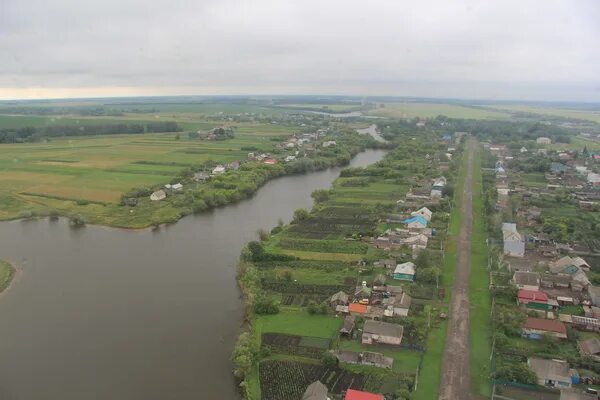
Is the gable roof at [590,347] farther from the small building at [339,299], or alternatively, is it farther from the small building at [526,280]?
the small building at [339,299]

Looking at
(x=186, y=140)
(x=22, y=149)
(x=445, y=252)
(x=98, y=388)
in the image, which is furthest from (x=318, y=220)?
(x=22, y=149)

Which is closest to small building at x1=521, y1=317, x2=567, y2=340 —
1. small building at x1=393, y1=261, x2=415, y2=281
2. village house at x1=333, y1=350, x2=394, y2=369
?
small building at x1=393, y1=261, x2=415, y2=281

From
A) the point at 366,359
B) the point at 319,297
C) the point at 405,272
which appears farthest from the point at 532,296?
the point at 319,297

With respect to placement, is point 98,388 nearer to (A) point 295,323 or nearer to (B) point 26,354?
(B) point 26,354

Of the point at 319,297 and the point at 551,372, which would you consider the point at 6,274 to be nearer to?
the point at 319,297

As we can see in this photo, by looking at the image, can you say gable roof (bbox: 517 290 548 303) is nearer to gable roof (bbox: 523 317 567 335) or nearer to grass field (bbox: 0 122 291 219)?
gable roof (bbox: 523 317 567 335)

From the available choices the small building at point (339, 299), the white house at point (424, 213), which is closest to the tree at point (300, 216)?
the white house at point (424, 213)
